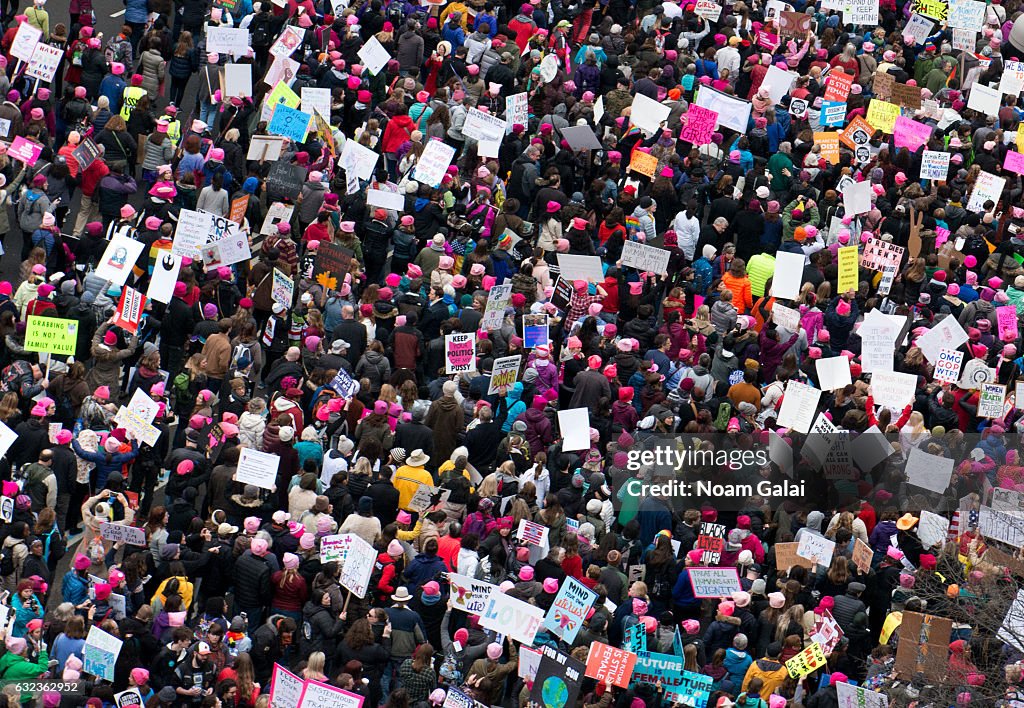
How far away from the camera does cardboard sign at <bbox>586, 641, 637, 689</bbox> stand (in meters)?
22.6

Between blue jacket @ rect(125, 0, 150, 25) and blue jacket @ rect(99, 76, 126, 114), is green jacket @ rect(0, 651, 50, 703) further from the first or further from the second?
blue jacket @ rect(125, 0, 150, 25)

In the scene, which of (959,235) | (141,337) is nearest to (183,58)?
(141,337)

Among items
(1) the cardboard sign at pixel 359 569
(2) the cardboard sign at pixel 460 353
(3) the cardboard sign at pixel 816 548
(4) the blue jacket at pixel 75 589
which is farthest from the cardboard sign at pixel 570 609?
(4) the blue jacket at pixel 75 589

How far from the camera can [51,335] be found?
2564 cm

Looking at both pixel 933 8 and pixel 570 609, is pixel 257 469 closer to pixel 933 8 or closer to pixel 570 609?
pixel 570 609

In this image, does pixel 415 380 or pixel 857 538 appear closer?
pixel 857 538

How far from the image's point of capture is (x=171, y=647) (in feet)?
72.2

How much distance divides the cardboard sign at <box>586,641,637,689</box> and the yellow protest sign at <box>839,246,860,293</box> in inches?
333

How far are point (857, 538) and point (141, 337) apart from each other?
30.7 ft

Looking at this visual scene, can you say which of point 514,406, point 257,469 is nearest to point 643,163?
point 514,406

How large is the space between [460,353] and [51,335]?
5052 mm

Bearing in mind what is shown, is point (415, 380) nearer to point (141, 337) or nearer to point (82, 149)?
point (141, 337)

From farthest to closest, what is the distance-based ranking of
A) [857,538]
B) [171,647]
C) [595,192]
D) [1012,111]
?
1. [1012,111]
2. [595,192]
3. [857,538]
4. [171,647]

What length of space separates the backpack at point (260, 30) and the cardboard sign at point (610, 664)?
45.7ft
